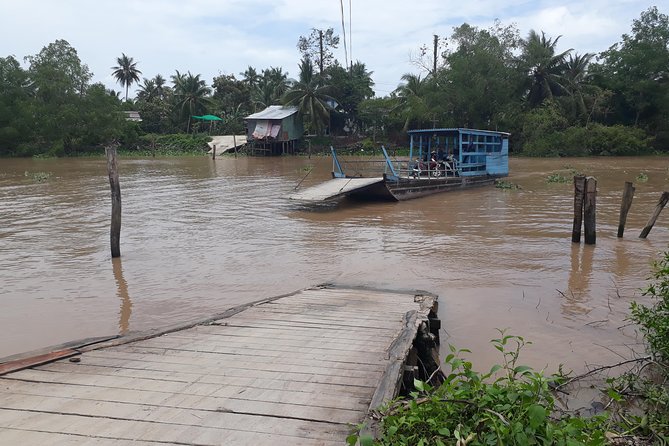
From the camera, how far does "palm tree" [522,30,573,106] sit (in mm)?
42188

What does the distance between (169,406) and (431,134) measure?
18.8 meters

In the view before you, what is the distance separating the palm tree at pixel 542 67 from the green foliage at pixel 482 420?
44054 mm

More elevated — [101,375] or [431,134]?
[431,134]

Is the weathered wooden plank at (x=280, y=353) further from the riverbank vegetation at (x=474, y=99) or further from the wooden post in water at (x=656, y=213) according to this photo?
the riverbank vegetation at (x=474, y=99)

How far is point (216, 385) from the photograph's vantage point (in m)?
3.63

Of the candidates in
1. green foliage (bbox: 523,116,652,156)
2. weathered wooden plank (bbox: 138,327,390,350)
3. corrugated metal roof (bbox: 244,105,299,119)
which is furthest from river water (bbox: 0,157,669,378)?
corrugated metal roof (bbox: 244,105,299,119)

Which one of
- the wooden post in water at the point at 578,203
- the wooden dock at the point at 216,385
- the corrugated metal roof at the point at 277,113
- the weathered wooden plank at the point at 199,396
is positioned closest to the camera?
the wooden dock at the point at 216,385

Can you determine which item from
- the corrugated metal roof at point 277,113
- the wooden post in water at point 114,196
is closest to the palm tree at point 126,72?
the corrugated metal roof at point 277,113

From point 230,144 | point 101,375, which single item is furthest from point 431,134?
point 230,144

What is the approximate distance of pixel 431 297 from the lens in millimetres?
6590

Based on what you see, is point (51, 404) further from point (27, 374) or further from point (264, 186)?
point (264, 186)

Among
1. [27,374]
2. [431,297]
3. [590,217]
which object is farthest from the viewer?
[590,217]

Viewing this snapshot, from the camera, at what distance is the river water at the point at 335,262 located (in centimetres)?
702

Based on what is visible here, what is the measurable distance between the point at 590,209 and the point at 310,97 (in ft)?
123
